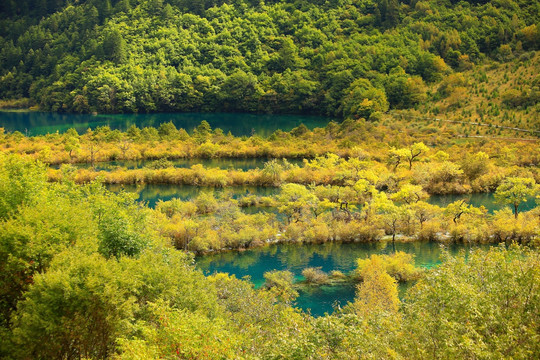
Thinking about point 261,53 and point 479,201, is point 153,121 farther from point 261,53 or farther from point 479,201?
point 479,201

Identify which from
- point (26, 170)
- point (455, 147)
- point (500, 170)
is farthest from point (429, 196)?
point (26, 170)

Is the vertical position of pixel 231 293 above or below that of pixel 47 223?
below

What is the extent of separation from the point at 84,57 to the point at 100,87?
19.1 meters

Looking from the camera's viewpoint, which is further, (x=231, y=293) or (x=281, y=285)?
(x=281, y=285)

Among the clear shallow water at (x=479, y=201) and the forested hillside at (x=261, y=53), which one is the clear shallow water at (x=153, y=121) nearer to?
the forested hillside at (x=261, y=53)

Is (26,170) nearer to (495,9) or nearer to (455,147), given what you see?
(455,147)

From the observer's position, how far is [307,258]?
34875mm

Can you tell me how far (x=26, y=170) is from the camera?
22078mm

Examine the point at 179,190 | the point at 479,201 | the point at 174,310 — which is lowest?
the point at 179,190

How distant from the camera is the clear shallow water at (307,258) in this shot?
3244cm

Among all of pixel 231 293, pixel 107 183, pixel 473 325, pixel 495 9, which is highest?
pixel 495 9

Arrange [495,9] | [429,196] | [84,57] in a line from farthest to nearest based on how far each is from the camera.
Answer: [84,57]
[495,9]
[429,196]

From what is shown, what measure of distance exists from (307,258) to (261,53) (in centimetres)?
9007

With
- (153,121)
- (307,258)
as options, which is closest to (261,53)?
(153,121)
